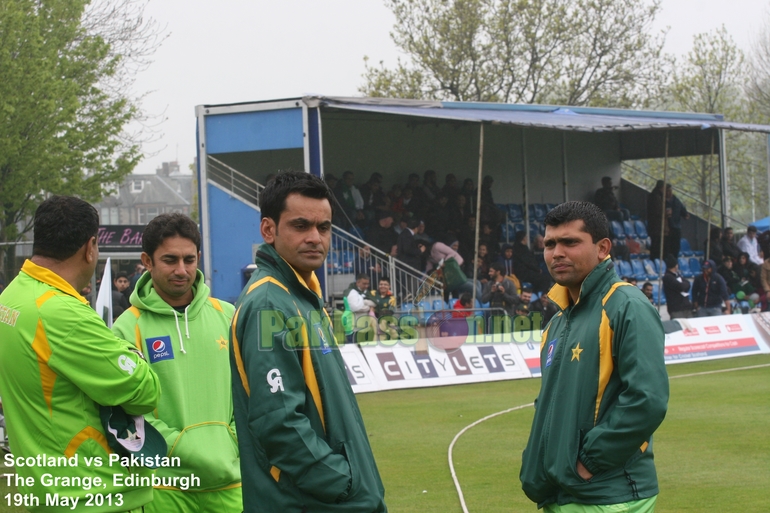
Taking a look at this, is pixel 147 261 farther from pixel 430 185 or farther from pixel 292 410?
pixel 430 185

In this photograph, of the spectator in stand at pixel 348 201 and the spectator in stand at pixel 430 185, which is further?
the spectator in stand at pixel 430 185

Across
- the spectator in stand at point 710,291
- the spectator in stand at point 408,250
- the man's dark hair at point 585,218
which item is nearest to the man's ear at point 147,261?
the man's dark hair at point 585,218

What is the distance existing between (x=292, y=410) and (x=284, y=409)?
1.1 inches

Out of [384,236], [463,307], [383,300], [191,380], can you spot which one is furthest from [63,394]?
[384,236]

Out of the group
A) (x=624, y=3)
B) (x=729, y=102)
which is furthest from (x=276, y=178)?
(x=729, y=102)

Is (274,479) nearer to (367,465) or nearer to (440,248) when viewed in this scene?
(367,465)

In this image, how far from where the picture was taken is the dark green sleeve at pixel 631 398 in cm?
384

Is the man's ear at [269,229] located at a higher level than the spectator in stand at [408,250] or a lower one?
higher

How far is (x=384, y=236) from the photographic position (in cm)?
2122

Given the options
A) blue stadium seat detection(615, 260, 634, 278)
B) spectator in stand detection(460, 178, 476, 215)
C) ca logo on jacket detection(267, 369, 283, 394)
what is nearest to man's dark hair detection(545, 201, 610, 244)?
ca logo on jacket detection(267, 369, 283, 394)

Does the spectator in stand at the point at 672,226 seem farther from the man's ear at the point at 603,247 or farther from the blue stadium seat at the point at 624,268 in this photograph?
the man's ear at the point at 603,247

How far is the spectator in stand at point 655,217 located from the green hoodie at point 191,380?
22.8 m

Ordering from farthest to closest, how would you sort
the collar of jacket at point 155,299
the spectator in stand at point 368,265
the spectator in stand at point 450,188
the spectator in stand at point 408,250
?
the spectator in stand at point 450,188
the spectator in stand at point 408,250
the spectator in stand at point 368,265
the collar of jacket at point 155,299

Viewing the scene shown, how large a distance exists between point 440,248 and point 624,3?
27.6 m
